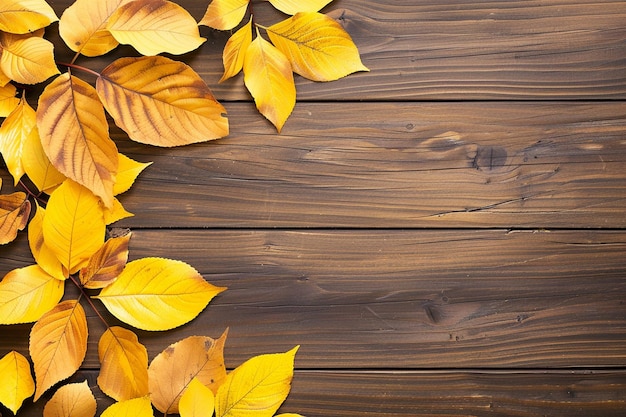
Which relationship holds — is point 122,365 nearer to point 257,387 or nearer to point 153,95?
point 257,387

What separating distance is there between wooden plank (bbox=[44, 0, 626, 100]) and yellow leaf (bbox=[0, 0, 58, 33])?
0.16 m

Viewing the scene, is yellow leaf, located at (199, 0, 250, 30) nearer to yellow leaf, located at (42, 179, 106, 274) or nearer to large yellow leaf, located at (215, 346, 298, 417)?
yellow leaf, located at (42, 179, 106, 274)

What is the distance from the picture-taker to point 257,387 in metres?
0.73

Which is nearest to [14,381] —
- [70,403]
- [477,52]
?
[70,403]

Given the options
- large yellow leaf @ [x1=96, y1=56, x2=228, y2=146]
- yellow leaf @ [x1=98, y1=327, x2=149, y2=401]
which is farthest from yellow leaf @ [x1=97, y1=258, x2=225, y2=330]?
large yellow leaf @ [x1=96, y1=56, x2=228, y2=146]

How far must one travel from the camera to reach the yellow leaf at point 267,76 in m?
0.75

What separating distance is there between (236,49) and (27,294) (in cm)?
35

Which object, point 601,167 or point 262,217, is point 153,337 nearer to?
point 262,217

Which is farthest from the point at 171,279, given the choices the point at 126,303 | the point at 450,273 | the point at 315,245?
the point at 450,273

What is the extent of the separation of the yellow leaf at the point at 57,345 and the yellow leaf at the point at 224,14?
342 millimetres

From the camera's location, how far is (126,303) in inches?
Answer: 29.0

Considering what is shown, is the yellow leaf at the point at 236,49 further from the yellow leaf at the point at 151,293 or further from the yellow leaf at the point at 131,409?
the yellow leaf at the point at 131,409

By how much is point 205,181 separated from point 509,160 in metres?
0.35

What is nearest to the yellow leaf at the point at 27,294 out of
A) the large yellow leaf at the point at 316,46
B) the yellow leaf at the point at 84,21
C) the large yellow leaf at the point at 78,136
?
the large yellow leaf at the point at 78,136
